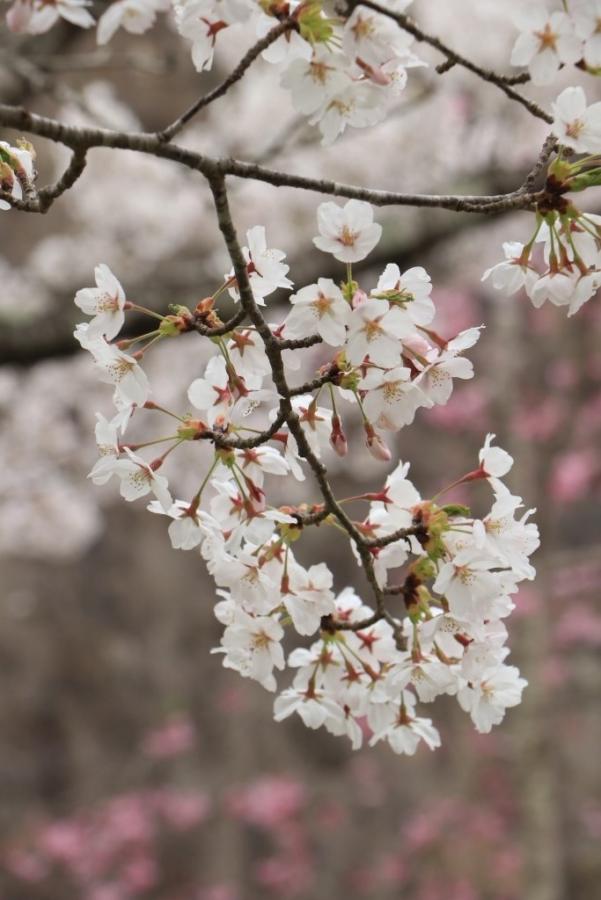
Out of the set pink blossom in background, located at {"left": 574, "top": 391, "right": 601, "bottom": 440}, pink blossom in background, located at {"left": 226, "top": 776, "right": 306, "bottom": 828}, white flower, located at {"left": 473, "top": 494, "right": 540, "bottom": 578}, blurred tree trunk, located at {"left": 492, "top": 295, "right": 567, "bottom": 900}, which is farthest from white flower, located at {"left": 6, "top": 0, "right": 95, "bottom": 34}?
pink blossom in background, located at {"left": 574, "top": 391, "right": 601, "bottom": 440}

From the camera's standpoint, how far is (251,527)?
816 mm

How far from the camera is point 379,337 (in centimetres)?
74

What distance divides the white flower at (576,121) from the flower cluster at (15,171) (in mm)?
422

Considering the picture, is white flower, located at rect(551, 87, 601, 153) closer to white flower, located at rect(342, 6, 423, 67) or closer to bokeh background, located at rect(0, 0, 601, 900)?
white flower, located at rect(342, 6, 423, 67)

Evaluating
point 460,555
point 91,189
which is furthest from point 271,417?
point 91,189

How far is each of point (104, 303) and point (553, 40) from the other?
1.28ft

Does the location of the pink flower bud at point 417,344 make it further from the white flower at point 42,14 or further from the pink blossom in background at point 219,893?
the pink blossom in background at point 219,893

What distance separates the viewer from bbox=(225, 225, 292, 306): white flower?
2.55ft

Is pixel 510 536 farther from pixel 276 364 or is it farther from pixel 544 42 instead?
pixel 544 42

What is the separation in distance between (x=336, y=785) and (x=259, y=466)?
575cm

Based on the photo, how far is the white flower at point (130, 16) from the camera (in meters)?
0.67

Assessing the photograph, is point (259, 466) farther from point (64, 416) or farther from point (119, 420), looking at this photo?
point (64, 416)

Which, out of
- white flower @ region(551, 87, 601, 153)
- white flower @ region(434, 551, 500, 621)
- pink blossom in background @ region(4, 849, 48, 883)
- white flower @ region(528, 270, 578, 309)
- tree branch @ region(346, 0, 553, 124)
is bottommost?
white flower @ region(434, 551, 500, 621)

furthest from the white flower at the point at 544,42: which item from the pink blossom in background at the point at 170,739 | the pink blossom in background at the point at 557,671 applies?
the pink blossom in background at the point at 170,739
